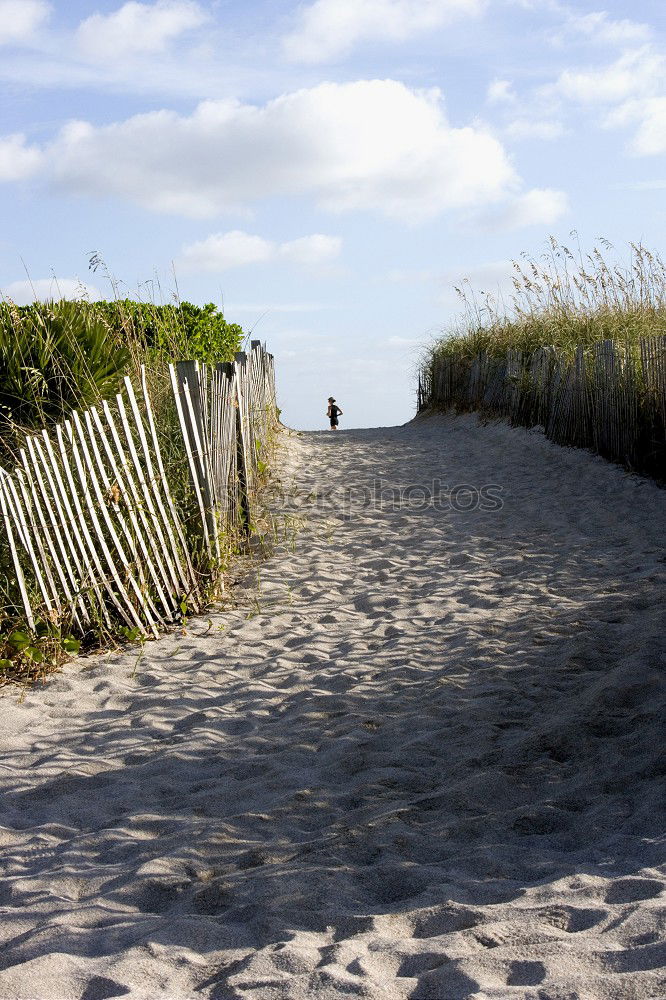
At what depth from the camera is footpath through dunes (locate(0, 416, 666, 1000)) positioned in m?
2.18

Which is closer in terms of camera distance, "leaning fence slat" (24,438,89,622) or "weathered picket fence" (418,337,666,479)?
"leaning fence slat" (24,438,89,622)

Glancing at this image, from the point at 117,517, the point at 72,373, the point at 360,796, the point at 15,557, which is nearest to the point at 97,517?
the point at 117,517

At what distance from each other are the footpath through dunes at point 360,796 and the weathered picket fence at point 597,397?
256 cm

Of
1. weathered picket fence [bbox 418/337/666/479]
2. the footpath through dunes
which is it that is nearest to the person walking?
weathered picket fence [bbox 418/337/666/479]

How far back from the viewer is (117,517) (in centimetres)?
519

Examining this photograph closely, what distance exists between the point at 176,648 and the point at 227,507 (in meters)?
1.62

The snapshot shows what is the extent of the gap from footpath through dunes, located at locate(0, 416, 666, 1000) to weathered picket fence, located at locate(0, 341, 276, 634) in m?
0.38

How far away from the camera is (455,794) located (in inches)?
127

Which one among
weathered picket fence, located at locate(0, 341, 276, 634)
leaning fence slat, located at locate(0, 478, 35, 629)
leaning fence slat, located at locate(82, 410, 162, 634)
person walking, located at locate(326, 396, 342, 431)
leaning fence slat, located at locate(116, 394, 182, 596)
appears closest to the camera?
leaning fence slat, located at locate(0, 478, 35, 629)

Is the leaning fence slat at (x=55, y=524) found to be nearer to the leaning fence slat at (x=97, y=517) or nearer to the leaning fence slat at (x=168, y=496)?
the leaning fence slat at (x=97, y=517)

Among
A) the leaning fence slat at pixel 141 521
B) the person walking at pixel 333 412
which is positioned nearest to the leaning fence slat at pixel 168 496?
the leaning fence slat at pixel 141 521

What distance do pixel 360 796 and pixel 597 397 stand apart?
267 inches

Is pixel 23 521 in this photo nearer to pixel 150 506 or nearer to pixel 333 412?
pixel 150 506

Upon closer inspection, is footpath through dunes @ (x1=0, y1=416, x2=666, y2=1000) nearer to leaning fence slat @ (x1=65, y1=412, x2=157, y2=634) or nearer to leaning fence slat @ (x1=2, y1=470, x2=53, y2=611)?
leaning fence slat @ (x1=65, y1=412, x2=157, y2=634)
